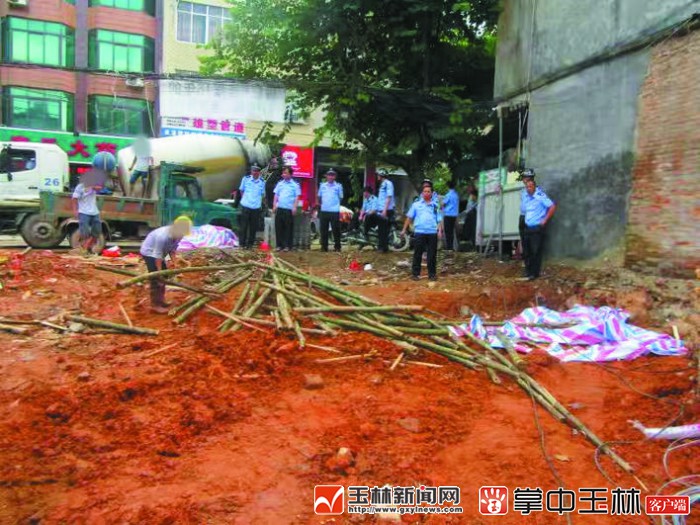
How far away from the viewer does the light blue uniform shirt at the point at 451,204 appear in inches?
488

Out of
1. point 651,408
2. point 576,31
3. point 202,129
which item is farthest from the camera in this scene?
point 202,129

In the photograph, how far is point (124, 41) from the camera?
22812 mm

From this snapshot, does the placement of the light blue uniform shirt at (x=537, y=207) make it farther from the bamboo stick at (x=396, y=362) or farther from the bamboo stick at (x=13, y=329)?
the bamboo stick at (x=13, y=329)

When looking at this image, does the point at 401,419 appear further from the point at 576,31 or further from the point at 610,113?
the point at 576,31

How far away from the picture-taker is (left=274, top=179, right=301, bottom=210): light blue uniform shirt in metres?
10.9

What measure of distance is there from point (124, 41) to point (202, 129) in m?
7.34

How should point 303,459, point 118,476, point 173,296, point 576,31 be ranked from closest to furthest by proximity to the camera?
point 118,476
point 303,459
point 173,296
point 576,31

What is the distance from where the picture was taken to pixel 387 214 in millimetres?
11867

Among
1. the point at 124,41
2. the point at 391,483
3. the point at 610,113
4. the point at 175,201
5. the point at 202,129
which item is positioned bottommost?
the point at 391,483

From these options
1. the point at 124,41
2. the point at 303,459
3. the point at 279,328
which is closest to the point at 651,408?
the point at 303,459

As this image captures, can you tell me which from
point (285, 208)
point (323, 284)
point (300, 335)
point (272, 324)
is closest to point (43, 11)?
point (285, 208)

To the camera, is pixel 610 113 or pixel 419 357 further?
pixel 610 113

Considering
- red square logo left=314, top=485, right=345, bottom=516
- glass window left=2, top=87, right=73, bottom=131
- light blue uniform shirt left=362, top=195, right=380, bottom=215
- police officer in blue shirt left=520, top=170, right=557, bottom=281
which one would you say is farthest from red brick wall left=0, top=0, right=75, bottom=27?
red square logo left=314, top=485, right=345, bottom=516

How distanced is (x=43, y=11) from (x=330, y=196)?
17.7 meters
